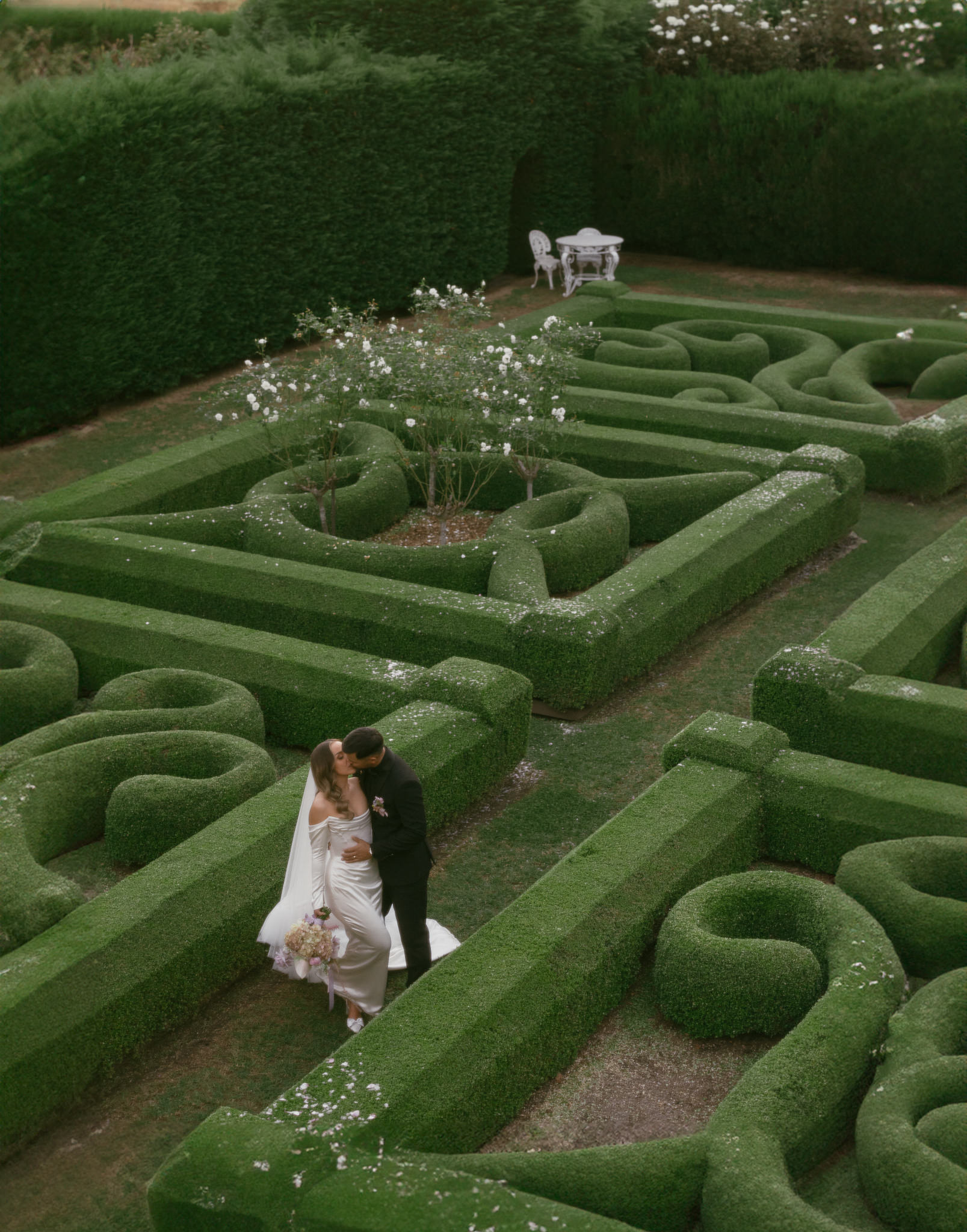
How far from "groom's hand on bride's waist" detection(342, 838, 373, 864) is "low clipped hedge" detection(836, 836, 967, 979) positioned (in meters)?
3.17

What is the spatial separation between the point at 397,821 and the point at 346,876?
0.47 metres

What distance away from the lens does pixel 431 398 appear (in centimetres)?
1558

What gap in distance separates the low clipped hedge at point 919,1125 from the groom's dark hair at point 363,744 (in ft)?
10.9

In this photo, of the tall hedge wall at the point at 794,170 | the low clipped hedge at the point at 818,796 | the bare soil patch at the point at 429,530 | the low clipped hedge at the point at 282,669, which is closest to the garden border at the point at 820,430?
the bare soil patch at the point at 429,530

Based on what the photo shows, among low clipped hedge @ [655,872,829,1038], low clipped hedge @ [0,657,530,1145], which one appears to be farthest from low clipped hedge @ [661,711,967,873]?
low clipped hedge @ [0,657,530,1145]

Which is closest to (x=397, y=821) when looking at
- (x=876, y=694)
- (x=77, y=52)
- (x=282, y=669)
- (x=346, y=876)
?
(x=346, y=876)

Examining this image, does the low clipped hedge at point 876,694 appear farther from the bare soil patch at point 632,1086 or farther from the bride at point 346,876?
the bride at point 346,876

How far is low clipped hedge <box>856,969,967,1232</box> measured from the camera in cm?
650

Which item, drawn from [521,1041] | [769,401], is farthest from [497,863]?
[769,401]

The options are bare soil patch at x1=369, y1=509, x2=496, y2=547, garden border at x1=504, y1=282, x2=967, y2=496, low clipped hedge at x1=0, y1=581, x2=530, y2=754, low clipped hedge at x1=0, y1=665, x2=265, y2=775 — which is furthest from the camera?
garden border at x1=504, y1=282, x2=967, y2=496

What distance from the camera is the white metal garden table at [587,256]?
25984 millimetres

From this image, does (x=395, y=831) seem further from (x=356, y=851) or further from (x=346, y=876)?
(x=346, y=876)

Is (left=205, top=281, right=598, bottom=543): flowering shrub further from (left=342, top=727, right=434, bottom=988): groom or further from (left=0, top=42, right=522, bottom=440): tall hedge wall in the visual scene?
(left=342, top=727, right=434, bottom=988): groom

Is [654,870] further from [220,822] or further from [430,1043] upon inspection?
[220,822]
